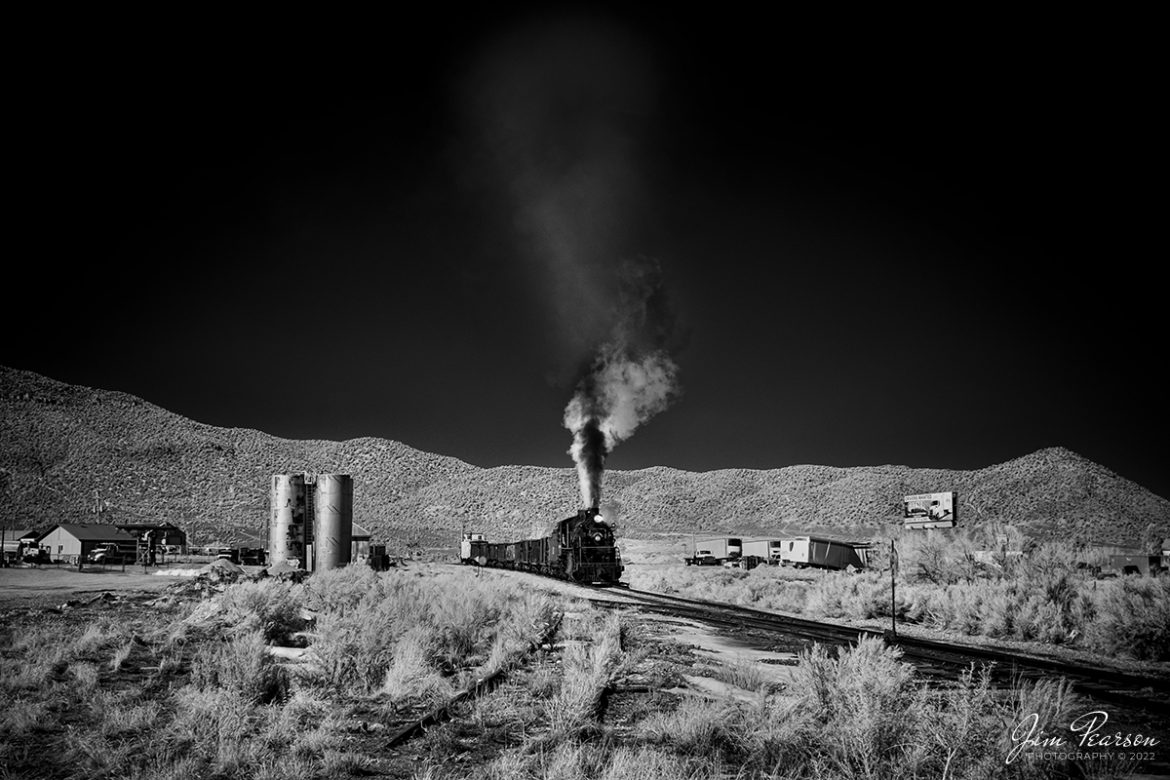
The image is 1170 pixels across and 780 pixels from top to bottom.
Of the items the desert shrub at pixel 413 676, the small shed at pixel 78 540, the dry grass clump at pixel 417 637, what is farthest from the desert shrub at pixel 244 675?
the small shed at pixel 78 540

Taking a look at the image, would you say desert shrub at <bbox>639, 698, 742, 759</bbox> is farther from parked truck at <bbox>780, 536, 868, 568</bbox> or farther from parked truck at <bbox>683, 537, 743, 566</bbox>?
parked truck at <bbox>683, 537, 743, 566</bbox>

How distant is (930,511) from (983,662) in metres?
40.5

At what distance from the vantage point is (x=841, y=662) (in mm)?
9531

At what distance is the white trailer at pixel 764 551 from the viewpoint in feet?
198

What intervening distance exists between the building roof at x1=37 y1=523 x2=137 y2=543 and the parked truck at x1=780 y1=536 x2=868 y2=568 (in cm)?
4905

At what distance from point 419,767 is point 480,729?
149cm

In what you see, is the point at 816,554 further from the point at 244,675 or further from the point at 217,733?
the point at 217,733

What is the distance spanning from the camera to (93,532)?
5384 centimetres

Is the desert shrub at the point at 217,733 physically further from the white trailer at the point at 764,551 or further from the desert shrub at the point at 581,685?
the white trailer at the point at 764,551

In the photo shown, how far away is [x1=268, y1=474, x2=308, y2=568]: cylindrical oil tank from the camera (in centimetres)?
3547

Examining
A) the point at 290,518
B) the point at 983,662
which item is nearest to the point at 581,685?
the point at 983,662

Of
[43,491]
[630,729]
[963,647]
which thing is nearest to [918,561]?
[963,647]

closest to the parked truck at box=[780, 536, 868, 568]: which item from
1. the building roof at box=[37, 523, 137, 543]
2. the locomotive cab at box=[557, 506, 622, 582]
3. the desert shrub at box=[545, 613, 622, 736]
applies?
the locomotive cab at box=[557, 506, 622, 582]

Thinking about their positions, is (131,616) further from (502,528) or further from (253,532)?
(502,528)
